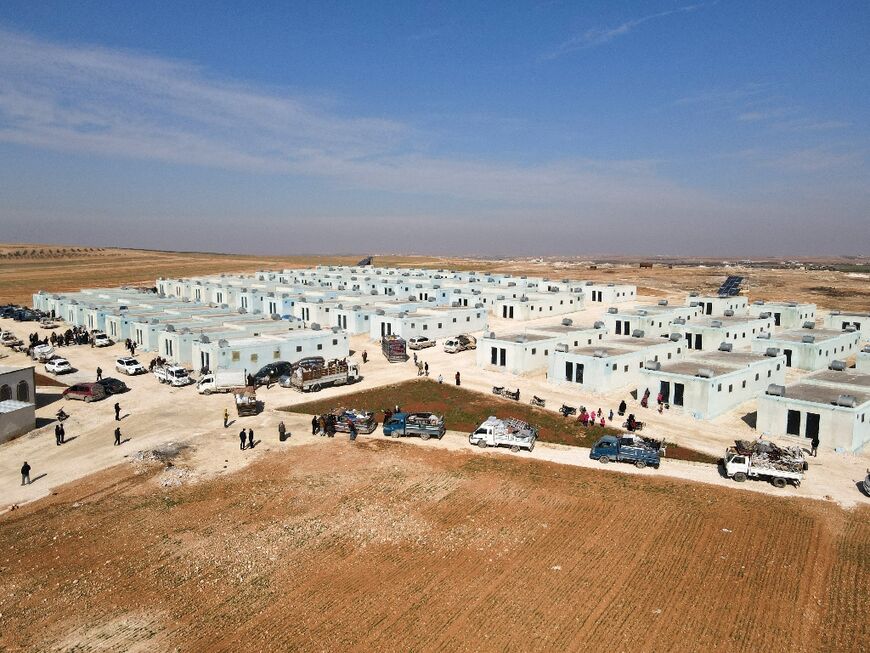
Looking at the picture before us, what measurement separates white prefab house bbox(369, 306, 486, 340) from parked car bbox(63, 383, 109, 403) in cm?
3082

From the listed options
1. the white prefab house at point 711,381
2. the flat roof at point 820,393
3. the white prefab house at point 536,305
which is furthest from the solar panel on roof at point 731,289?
the flat roof at point 820,393

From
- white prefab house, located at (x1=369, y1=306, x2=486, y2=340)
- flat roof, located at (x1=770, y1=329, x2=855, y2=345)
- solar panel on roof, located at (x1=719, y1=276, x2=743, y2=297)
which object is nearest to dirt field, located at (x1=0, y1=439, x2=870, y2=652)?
flat roof, located at (x1=770, y1=329, x2=855, y2=345)

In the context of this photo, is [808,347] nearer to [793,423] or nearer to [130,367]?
[793,423]

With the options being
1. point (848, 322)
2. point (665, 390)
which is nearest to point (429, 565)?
point (665, 390)

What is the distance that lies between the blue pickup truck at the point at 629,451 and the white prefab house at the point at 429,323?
36963mm

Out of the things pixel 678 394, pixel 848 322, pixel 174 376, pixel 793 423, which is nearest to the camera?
pixel 793 423

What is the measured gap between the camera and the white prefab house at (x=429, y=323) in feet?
225

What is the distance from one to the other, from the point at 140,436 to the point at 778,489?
36959 millimetres

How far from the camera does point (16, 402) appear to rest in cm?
4031

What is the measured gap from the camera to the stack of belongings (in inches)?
1172

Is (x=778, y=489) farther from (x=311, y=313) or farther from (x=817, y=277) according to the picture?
(x=817, y=277)

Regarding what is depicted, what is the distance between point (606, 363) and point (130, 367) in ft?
139

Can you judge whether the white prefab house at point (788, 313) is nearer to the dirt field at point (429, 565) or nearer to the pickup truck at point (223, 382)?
the dirt field at point (429, 565)

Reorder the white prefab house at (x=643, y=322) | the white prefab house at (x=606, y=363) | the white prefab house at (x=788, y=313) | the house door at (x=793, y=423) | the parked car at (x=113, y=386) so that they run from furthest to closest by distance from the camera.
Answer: the white prefab house at (x=788, y=313) < the white prefab house at (x=643, y=322) < the parked car at (x=113, y=386) < the white prefab house at (x=606, y=363) < the house door at (x=793, y=423)
